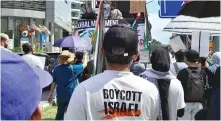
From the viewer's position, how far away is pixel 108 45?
2738 millimetres

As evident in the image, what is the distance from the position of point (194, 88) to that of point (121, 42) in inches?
135

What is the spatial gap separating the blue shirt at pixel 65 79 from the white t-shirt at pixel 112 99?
4903mm

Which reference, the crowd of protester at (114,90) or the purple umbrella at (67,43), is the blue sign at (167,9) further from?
the purple umbrella at (67,43)

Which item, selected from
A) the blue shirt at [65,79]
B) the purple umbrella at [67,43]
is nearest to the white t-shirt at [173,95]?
the blue shirt at [65,79]

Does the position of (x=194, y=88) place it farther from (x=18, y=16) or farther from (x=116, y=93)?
(x=18, y=16)

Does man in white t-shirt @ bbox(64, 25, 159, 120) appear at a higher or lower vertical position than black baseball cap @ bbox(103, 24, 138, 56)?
lower

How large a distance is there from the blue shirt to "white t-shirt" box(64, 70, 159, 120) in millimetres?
4903

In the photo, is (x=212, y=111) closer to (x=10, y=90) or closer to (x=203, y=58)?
(x=10, y=90)

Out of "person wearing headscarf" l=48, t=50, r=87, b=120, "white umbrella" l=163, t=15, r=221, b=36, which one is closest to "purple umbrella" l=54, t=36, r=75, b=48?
"white umbrella" l=163, t=15, r=221, b=36

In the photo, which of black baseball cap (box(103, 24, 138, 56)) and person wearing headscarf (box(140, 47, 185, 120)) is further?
person wearing headscarf (box(140, 47, 185, 120))

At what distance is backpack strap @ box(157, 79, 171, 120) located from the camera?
14.3 feet

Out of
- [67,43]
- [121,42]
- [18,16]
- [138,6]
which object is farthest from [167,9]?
[18,16]

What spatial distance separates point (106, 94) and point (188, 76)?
345 centimetres

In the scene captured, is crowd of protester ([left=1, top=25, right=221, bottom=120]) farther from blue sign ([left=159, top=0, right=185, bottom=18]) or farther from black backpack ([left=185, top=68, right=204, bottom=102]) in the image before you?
blue sign ([left=159, top=0, right=185, bottom=18])
